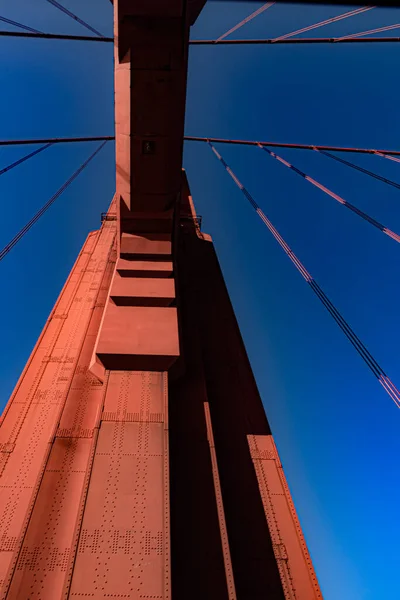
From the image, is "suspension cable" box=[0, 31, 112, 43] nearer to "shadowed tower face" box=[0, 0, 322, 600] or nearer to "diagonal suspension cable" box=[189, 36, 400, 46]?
"diagonal suspension cable" box=[189, 36, 400, 46]

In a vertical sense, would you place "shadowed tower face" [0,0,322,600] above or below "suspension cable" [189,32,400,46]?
below

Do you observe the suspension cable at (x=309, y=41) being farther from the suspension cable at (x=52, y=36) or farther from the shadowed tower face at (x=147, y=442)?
the shadowed tower face at (x=147, y=442)

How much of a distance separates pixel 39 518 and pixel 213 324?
7.62m

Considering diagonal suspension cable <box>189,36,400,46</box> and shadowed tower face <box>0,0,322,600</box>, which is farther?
diagonal suspension cable <box>189,36,400,46</box>

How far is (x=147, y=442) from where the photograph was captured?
20.4 ft

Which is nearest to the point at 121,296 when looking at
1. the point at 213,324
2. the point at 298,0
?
the point at 213,324

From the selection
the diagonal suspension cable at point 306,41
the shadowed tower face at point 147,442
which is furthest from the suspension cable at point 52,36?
the shadowed tower face at point 147,442

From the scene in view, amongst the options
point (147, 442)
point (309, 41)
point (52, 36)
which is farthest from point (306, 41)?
point (147, 442)

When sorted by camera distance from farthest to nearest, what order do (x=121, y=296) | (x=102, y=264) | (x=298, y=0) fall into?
(x=102, y=264)
(x=121, y=296)
(x=298, y=0)

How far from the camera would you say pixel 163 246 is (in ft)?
32.0

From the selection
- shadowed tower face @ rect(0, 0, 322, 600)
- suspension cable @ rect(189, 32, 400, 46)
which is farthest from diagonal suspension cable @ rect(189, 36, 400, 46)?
shadowed tower face @ rect(0, 0, 322, 600)

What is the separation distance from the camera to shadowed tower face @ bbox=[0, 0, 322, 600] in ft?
16.6

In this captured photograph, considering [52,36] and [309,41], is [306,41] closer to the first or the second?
[309,41]

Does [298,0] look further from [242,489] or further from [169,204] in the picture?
[242,489]
